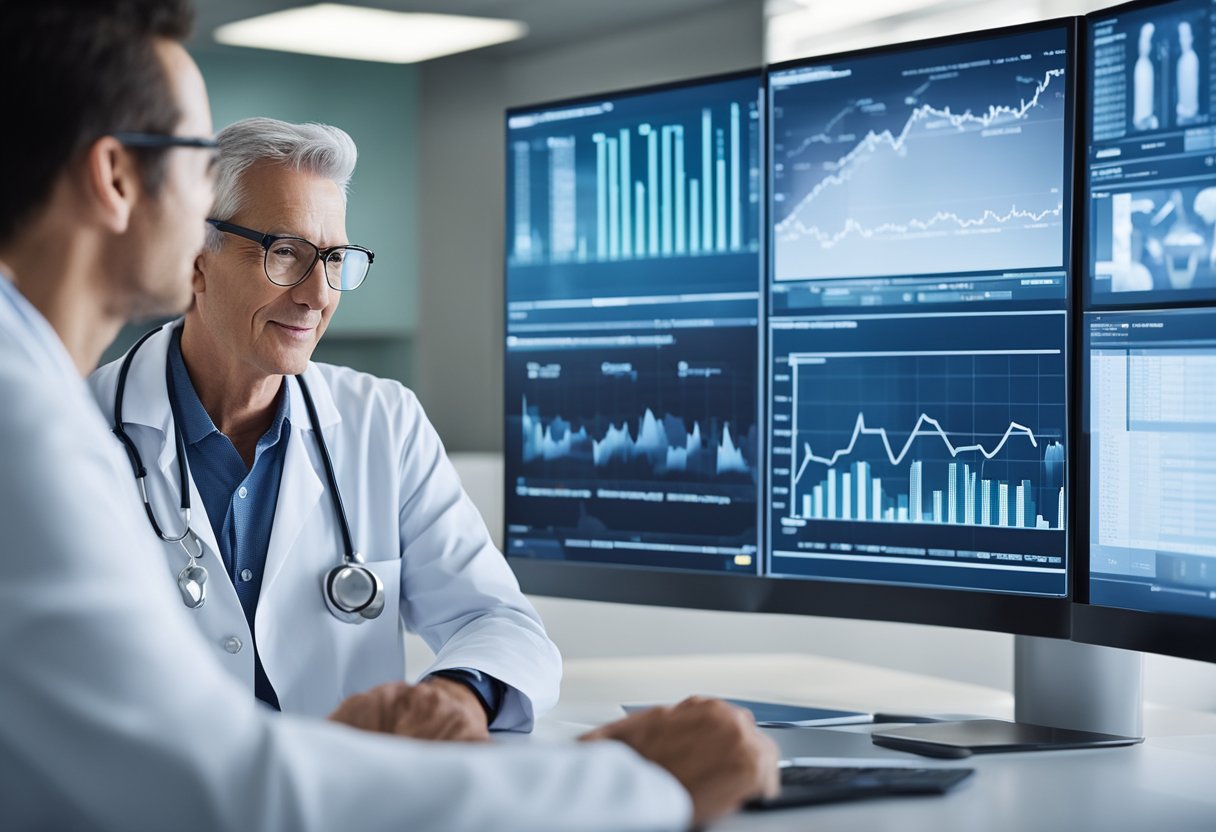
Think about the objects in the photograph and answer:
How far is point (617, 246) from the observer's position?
1.63 meters

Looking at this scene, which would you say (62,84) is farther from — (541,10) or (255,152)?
(541,10)

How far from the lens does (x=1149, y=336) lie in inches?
49.6

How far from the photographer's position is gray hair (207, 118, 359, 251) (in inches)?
60.2

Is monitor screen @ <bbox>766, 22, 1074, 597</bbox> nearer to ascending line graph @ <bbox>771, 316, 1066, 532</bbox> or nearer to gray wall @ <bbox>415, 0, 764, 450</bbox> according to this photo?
ascending line graph @ <bbox>771, 316, 1066, 532</bbox>

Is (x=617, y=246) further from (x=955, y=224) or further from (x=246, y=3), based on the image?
(x=246, y=3)

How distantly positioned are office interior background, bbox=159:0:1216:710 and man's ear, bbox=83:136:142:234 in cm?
256

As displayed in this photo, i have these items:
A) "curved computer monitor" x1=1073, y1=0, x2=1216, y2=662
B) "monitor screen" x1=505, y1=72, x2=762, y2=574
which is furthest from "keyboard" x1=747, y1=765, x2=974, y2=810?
"monitor screen" x1=505, y1=72, x2=762, y2=574

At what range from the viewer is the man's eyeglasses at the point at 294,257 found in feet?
5.02

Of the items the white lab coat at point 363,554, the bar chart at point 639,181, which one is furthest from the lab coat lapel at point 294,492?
the bar chart at point 639,181

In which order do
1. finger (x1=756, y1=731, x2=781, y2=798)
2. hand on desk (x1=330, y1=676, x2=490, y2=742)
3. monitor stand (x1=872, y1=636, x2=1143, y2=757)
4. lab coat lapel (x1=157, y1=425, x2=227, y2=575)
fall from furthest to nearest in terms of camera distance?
lab coat lapel (x1=157, y1=425, x2=227, y2=575) < monitor stand (x1=872, y1=636, x2=1143, y2=757) < hand on desk (x1=330, y1=676, x2=490, y2=742) < finger (x1=756, y1=731, x2=781, y2=798)

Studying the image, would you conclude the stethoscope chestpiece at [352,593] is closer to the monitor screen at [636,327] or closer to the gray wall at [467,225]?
the monitor screen at [636,327]

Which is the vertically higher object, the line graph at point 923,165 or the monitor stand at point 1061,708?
the line graph at point 923,165

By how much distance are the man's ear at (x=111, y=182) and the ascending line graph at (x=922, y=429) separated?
84cm

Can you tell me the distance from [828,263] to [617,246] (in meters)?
0.29
